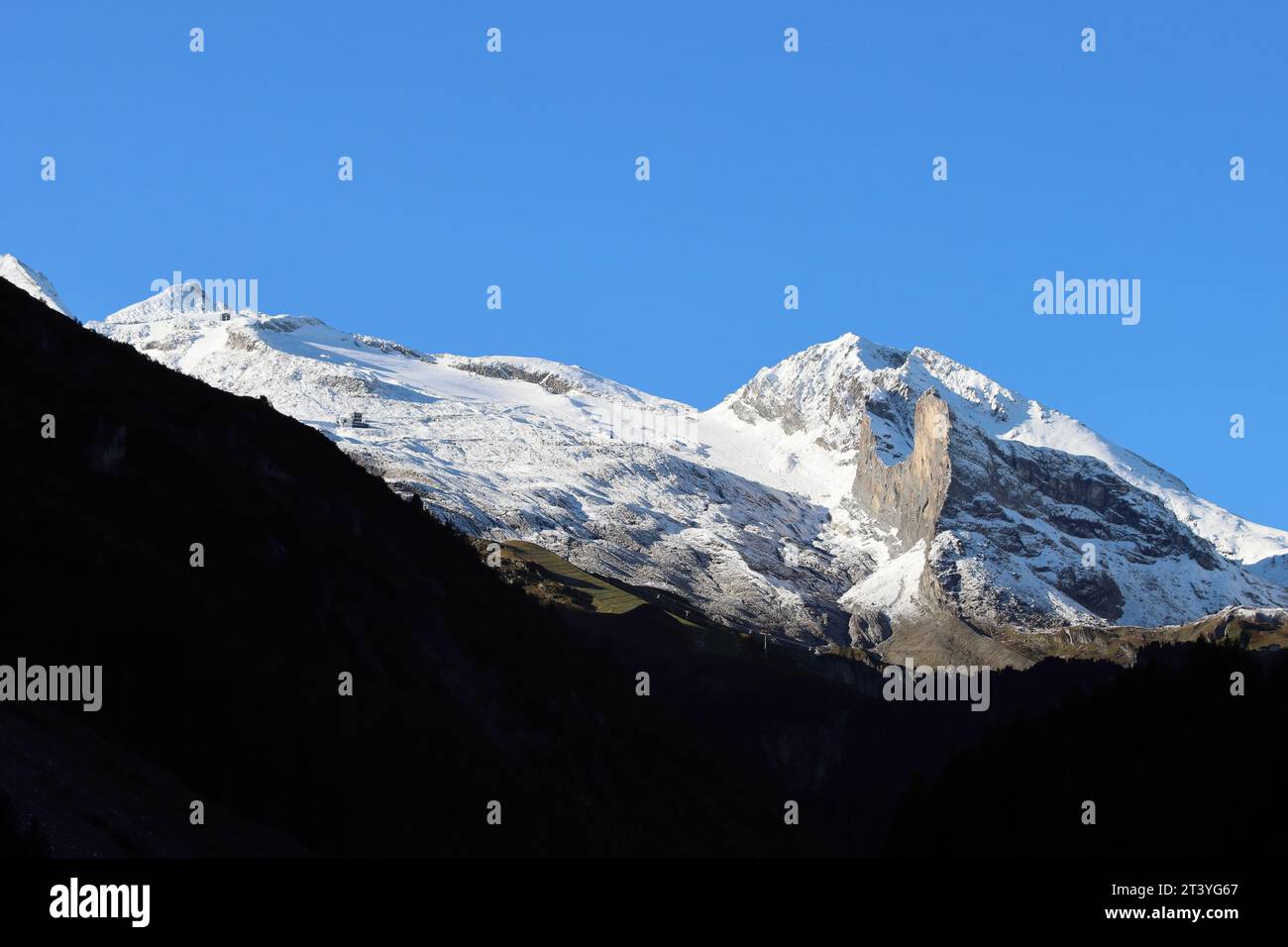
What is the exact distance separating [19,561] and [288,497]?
1790 inches

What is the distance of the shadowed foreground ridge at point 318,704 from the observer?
104125 millimetres

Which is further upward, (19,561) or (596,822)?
(19,561)

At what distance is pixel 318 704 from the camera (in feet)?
400

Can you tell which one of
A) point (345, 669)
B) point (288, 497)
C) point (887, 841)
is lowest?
point (887, 841)

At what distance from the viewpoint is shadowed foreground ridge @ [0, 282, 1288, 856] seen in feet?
342

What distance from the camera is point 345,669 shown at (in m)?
131

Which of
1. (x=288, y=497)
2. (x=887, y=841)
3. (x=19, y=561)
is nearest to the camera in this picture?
(x=19, y=561)
